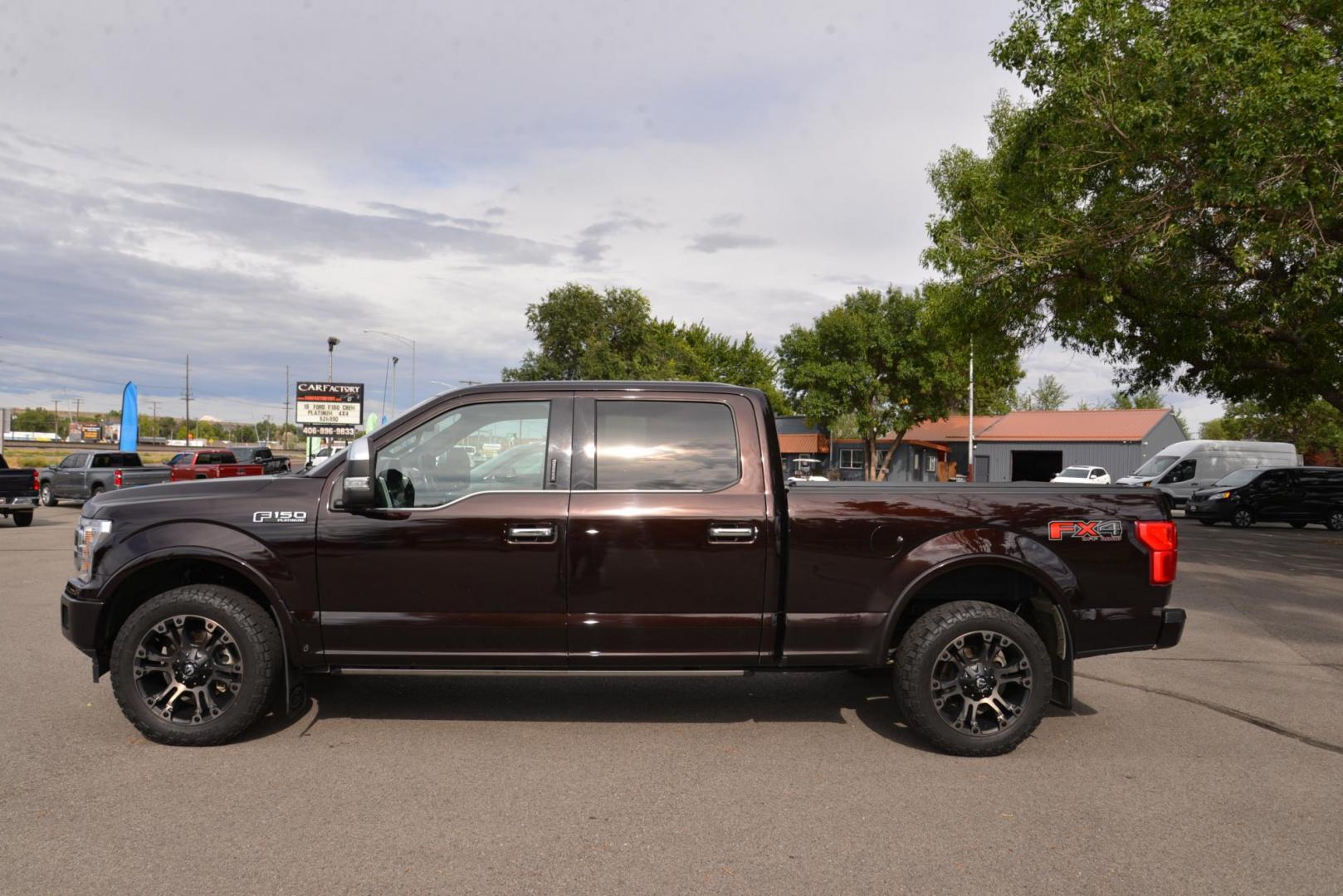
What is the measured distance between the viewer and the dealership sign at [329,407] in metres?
40.6

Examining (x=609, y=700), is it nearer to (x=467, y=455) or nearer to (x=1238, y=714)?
(x=467, y=455)

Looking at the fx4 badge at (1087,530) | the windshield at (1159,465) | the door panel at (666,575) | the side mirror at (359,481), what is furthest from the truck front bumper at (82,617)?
the windshield at (1159,465)

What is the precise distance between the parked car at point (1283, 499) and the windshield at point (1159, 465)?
6.61 metres

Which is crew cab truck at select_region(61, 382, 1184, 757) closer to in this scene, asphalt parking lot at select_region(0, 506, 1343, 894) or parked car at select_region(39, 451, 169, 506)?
asphalt parking lot at select_region(0, 506, 1343, 894)

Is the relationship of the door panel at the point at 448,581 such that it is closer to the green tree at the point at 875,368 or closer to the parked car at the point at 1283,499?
the parked car at the point at 1283,499

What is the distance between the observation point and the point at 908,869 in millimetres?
3686

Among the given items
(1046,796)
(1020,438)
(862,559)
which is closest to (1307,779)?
(1046,796)

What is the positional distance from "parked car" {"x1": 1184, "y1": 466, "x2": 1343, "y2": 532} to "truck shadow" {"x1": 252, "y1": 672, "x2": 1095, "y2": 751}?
75.7 ft

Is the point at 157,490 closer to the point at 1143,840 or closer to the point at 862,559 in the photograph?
the point at 862,559

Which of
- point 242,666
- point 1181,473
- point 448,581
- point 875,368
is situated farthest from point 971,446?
point 242,666

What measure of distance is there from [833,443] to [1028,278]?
45.5 m

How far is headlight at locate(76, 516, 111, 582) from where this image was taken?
511 cm

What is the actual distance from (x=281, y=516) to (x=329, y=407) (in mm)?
38126

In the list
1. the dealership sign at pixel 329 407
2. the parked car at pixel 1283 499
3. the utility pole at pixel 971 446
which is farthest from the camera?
the utility pole at pixel 971 446
